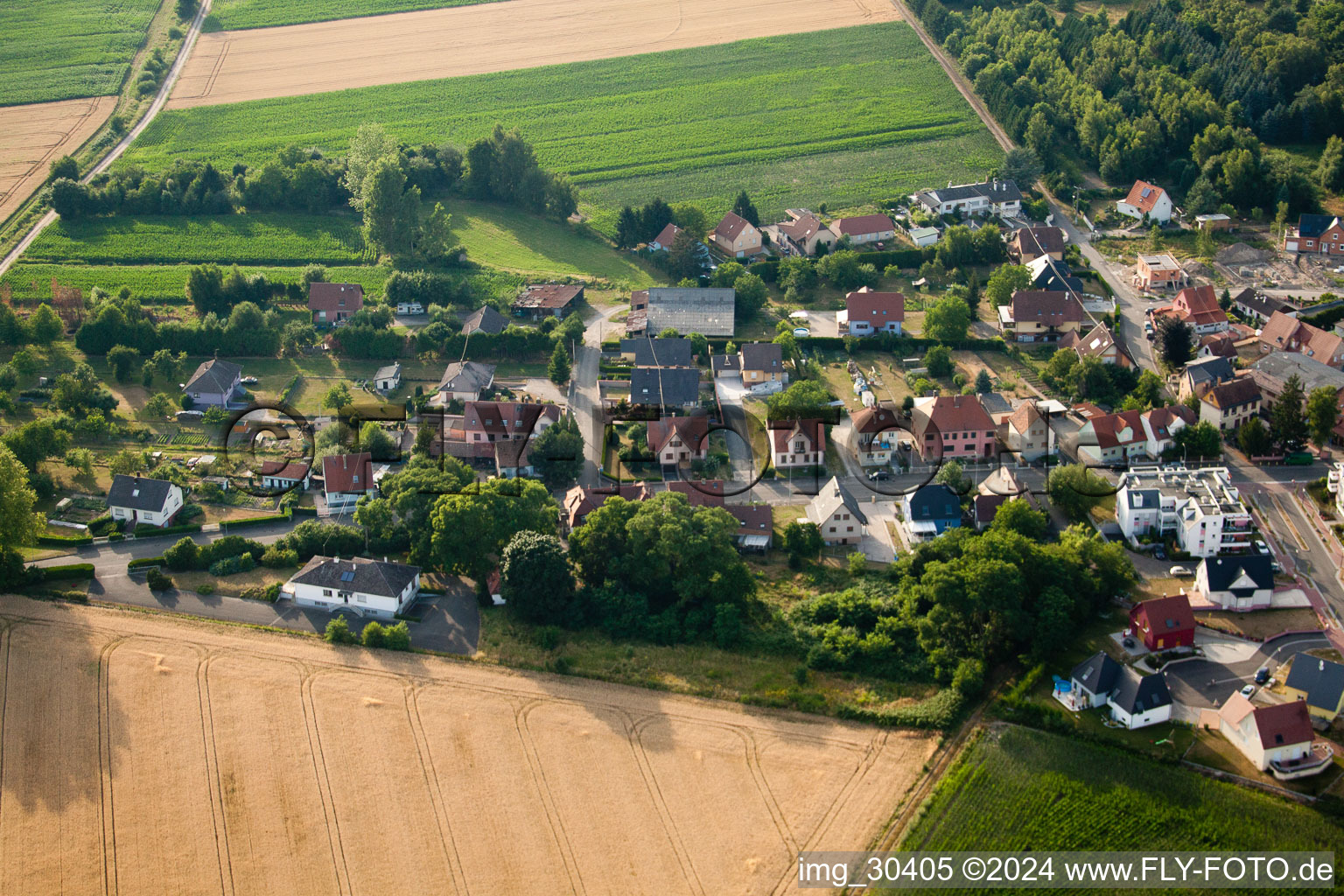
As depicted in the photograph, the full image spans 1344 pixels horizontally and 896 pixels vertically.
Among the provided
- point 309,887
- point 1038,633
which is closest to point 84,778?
point 309,887

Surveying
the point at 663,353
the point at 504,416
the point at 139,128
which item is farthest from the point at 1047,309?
the point at 139,128

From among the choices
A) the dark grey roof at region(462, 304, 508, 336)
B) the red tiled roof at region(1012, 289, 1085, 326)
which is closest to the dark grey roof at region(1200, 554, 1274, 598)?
the red tiled roof at region(1012, 289, 1085, 326)

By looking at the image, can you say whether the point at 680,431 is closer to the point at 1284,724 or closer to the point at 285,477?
the point at 285,477

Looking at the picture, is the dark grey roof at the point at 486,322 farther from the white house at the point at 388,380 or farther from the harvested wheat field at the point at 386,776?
the harvested wheat field at the point at 386,776

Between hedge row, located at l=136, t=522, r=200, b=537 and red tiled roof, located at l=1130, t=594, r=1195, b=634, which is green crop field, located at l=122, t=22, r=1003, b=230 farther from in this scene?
red tiled roof, located at l=1130, t=594, r=1195, b=634

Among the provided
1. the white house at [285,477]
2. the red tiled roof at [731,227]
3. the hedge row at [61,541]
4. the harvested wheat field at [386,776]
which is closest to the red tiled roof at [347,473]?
the white house at [285,477]
